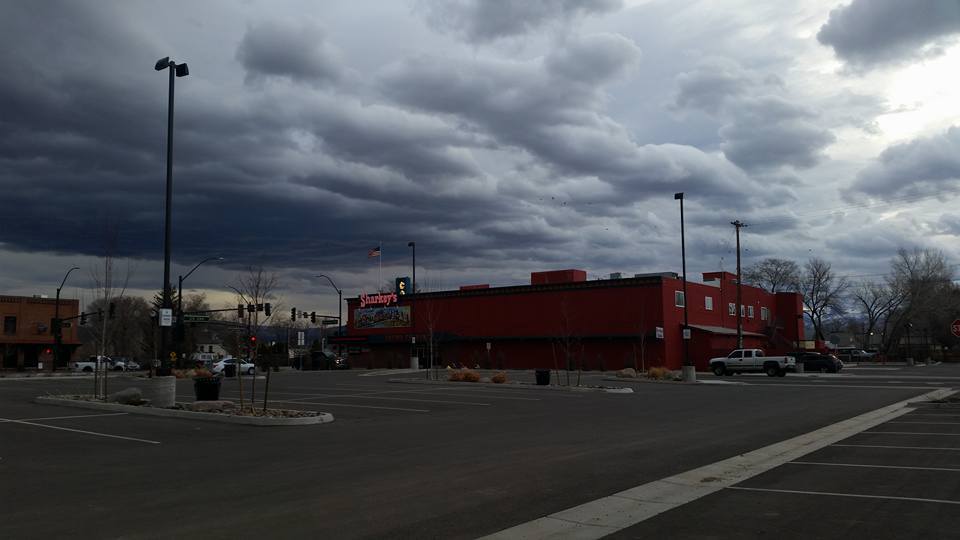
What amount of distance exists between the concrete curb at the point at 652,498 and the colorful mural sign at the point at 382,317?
187 feet

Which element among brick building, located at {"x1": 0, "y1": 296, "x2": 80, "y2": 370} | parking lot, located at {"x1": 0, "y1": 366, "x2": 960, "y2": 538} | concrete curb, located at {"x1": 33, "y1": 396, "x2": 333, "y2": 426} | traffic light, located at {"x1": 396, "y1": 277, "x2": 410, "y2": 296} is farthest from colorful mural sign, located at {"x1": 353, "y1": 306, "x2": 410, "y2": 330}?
parking lot, located at {"x1": 0, "y1": 366, "x2": 960, "y2": 538}

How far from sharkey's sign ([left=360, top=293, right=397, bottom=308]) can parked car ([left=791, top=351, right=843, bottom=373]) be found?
36.0 meters

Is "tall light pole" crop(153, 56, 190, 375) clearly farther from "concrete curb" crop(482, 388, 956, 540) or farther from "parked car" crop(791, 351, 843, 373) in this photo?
"parked car" crop(791, 351, 843, 373)

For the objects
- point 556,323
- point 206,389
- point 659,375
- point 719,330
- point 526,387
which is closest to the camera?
point 206,389

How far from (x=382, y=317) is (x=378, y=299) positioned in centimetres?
181

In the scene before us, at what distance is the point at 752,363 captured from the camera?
49.6 metres

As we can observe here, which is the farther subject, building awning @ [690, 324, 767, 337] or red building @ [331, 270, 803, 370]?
building awning @ [690, 324, 767, 337]

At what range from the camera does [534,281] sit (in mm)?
65812

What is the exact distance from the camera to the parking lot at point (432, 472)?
7559mm

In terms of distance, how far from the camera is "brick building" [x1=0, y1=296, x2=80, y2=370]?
73.4 meters

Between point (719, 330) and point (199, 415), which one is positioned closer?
point (199, 415)

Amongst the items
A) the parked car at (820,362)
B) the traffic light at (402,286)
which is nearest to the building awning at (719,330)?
the parked car at (820,362)

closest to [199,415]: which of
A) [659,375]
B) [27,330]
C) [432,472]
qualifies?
[432,472]

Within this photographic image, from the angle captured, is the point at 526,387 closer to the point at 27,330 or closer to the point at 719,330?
the point at 719,330
